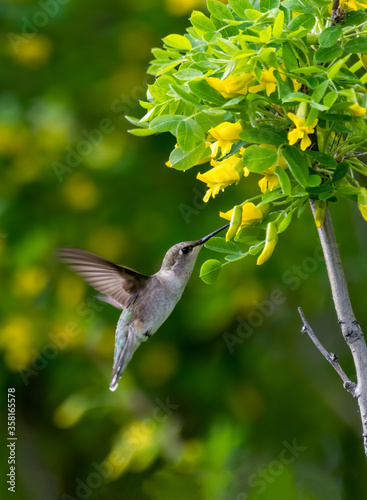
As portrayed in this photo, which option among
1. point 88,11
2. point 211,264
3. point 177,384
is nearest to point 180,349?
point 177,384

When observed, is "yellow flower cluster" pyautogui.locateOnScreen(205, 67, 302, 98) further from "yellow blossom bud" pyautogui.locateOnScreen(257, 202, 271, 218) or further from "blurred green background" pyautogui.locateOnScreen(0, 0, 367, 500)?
"blurred green background" pyautogui.locateOnScreen(0, 0, 367, 500)

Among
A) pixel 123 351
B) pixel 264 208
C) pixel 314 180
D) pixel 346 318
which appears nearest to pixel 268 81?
pixel 314 180

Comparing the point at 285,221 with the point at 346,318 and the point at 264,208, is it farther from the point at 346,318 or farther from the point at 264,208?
the point at 346,318

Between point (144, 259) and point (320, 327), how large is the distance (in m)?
1.09

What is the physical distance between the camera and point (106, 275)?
240 cm

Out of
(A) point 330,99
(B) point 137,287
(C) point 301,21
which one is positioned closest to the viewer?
(A) point 330,99

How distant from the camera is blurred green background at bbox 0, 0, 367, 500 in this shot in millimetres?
3891

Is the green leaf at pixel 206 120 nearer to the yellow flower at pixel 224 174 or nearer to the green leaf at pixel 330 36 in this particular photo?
the yellow flower at pixel 224 174

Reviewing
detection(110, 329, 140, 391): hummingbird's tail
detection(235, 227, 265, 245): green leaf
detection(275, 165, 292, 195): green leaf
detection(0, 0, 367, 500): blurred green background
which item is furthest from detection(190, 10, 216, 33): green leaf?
detection(0, 0, 367, 500): blurred green background

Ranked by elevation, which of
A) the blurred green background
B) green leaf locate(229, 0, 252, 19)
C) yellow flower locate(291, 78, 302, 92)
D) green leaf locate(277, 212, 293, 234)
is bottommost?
the blurred green background

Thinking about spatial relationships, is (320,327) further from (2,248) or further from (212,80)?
(212,80)

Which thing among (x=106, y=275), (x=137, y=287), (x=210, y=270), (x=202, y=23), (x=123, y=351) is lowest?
(x=123, y=351)

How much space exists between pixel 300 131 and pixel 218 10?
13.6 inches

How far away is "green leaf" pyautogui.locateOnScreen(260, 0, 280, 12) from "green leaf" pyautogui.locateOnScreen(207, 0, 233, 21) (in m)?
0.08
